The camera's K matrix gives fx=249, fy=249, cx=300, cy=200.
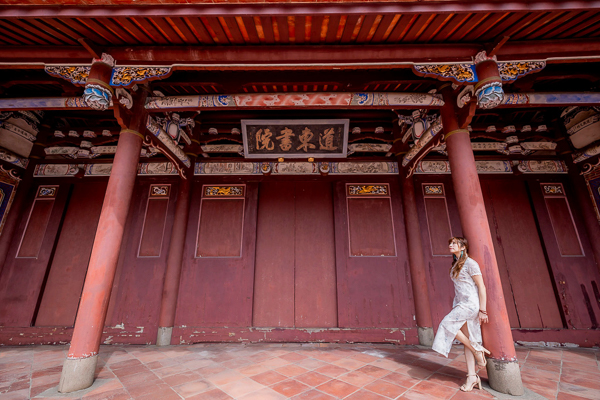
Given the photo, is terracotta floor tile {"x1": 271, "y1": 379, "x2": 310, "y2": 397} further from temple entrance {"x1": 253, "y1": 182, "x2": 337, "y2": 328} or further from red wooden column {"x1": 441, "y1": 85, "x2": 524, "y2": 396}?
temple entrance {"x1": 253, "y1": 182, "x2": 337, "y2": 328}

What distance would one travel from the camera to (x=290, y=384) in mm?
2641

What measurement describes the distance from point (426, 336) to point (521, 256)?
2665 mm

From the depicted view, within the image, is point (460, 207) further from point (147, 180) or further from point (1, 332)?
point (1, 332)

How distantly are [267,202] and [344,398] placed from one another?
3.92 metres

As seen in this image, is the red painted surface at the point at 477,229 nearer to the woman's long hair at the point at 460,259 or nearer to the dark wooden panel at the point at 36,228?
the woman's long hair at the point at 460,259

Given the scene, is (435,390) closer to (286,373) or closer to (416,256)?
(286,373)

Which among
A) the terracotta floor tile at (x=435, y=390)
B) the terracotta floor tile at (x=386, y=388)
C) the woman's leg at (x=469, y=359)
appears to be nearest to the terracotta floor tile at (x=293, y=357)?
the terracotta floor tile at (x=386, y=388)

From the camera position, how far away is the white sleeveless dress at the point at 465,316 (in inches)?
104

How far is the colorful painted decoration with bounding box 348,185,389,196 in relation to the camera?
556 cm

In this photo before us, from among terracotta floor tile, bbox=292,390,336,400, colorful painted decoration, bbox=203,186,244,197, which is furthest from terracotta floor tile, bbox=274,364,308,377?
colorful painted decoration, bbox=203,186,244,197

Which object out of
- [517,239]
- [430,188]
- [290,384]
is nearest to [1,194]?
[290,384]

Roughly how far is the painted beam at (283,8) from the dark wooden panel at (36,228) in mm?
4306

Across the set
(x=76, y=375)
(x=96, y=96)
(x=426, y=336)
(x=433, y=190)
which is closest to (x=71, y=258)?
(x=76, y=375)

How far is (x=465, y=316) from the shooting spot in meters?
2.65
